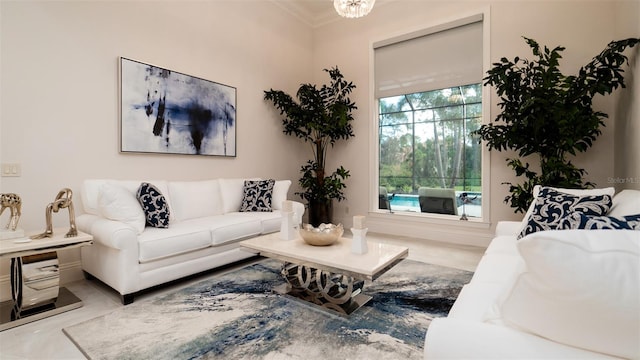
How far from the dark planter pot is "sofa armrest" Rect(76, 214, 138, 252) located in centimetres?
281

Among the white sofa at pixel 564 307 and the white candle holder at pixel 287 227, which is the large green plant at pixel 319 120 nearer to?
the white candle holder at pixel 287 227

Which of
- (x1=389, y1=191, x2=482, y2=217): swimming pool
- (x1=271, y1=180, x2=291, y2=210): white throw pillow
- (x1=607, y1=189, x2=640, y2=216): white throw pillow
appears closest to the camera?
(x1=607, y1=189, x2=640, y2=216): white throw pillow

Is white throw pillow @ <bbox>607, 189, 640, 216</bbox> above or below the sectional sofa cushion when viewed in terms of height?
above

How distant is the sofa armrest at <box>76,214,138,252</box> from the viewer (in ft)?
7.19

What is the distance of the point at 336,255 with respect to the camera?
6.77 ft

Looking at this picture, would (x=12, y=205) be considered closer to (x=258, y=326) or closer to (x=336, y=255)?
(x=258, y=326)

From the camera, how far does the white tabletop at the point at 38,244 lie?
188 cm

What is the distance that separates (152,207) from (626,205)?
3265 mm

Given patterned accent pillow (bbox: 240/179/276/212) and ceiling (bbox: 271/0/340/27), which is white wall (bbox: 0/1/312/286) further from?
ceiling (bbox: 271/0/340/27)

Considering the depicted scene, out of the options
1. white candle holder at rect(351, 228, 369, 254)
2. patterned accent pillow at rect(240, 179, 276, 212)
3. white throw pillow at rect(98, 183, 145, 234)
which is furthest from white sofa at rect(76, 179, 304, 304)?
white candle holder at rect(351, 228, 369, 254)

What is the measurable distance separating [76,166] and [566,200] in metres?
3.86

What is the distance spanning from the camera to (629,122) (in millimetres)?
2727

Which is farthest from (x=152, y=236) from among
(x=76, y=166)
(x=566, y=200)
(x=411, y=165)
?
(x=411, y=165)

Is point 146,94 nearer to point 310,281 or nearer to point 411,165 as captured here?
point 310,281
